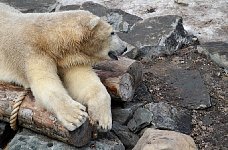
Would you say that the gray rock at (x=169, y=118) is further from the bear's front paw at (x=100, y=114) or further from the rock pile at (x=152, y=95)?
the bear's front paw at (x=100, y=114)

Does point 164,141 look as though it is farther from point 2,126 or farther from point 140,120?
point 2,126

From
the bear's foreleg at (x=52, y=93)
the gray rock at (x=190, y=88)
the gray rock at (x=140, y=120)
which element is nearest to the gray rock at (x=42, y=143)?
the bear's foreleg at (x=52, y=93)

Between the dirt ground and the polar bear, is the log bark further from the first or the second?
the dirt ground

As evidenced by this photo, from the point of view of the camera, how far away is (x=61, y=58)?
3645mm

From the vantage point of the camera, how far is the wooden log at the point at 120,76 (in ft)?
12.6

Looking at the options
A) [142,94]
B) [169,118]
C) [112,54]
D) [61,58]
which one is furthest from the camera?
[142,94]

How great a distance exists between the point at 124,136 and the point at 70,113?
66 cm

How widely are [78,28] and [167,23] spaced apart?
2.12m

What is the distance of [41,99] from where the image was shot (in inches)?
134

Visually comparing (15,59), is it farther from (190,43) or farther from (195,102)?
(190,43)

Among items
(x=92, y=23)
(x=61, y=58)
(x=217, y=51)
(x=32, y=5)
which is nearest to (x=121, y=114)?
(x=61, y=58)

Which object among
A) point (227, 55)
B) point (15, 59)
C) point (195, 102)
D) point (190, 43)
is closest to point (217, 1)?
point (190, 43)

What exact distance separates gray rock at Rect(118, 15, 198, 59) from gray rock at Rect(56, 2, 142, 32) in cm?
17

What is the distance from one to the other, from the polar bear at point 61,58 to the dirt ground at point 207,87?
90cm
